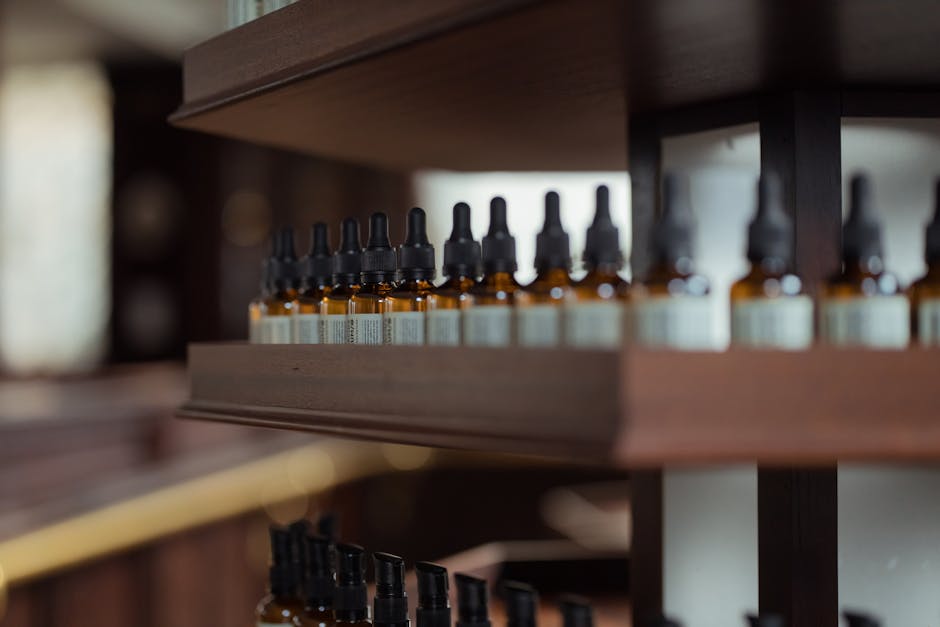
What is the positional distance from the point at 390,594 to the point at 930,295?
57 cm

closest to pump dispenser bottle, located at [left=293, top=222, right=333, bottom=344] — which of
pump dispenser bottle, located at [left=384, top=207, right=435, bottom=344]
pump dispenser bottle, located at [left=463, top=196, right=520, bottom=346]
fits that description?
pump dispenser bottle, located at [left=384, top=207, right=435, bottom=344]

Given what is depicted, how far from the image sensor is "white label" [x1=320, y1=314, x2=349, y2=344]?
1.09 m

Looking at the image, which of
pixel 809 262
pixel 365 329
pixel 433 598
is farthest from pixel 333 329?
pixel 809 262

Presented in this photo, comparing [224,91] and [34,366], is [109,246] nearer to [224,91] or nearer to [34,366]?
[34,366]

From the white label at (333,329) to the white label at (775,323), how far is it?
0.42 m

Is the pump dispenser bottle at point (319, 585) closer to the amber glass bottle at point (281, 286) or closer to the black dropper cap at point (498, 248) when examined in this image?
the amber glass bottle at point (281, 286)

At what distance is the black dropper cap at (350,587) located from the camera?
44.0 inches

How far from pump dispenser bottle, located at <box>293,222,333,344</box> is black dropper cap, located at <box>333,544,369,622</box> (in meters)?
0.22

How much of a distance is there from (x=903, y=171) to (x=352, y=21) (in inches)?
25.2

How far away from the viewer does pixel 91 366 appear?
20.3ft

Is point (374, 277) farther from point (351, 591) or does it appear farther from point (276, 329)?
point (351, 591)

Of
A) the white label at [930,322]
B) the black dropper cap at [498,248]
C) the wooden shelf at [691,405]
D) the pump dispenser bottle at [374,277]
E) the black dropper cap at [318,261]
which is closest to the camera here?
the wooden shelf at [691,405]

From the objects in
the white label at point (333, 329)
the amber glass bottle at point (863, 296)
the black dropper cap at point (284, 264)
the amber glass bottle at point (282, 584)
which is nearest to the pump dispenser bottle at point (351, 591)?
the amber glass bottle at point (282, 584)

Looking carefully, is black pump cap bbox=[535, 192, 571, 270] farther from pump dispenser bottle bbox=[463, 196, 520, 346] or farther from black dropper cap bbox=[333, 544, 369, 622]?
black dropper cap bbox=[333, 544, 369, 622]
